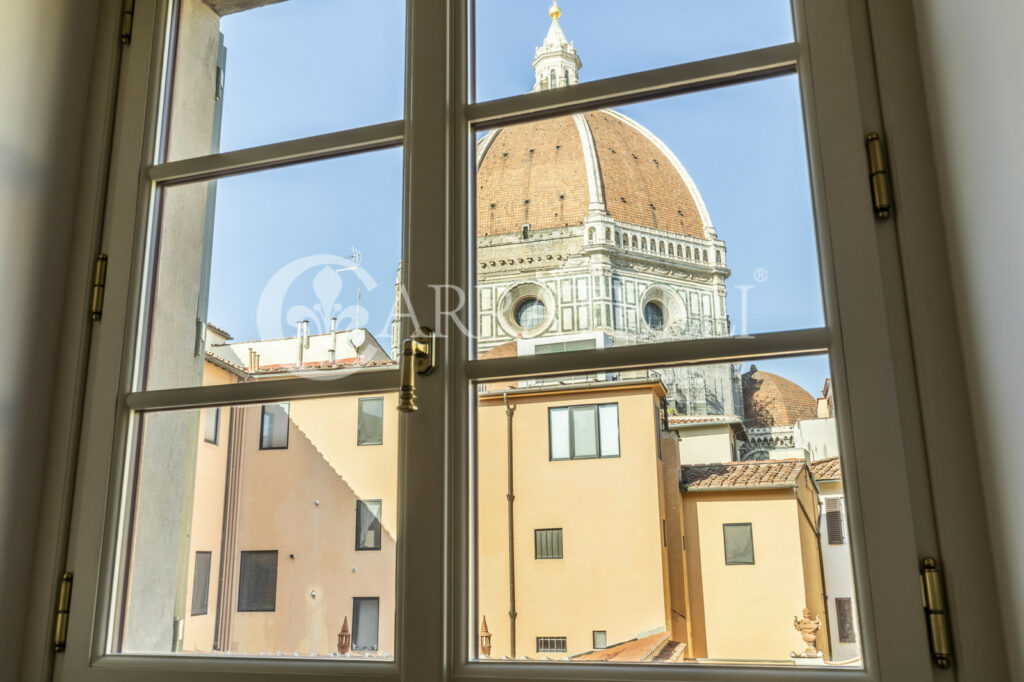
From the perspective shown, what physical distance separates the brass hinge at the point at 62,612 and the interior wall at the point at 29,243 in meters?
0.06

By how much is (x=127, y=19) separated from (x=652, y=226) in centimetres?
127

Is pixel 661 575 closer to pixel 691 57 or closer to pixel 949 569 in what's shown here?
pixel 949 569

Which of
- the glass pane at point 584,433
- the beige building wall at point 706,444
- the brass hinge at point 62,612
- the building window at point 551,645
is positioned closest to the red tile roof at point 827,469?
the beige building wall at point 706,444

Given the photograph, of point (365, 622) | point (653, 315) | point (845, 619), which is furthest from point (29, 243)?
point (845, 619)

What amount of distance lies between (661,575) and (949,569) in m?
0.38

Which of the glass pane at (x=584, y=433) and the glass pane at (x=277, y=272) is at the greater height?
the glass pane at (x=277, y=272)

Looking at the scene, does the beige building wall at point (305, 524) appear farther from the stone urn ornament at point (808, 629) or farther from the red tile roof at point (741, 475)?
the stone urn ornament at point (808, 629)

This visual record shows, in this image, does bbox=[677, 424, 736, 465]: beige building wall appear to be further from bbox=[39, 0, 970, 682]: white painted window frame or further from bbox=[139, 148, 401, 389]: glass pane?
bbox=[139, 148, 401, 389]: glass pane

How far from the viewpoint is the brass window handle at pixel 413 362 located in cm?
128

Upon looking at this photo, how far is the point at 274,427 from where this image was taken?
1507mm

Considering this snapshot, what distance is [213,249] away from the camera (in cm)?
168

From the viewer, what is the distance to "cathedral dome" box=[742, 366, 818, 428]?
121 centimetres

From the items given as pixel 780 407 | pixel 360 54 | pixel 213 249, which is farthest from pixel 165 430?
pixel 780 407

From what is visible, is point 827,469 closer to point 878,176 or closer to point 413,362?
point 878,176
